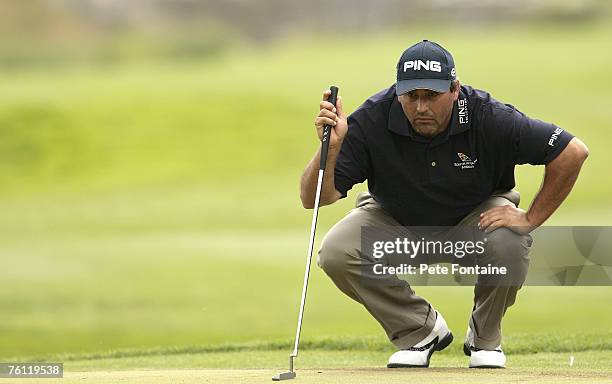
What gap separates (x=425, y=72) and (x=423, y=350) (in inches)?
42.3

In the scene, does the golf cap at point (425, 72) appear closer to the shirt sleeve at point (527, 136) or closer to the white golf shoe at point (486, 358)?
the shirt sleeve at point (527, 136)

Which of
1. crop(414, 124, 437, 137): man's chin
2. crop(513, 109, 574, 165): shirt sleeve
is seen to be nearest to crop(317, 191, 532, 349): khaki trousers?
crop(513, 109, 574, 165): shirt sleeve

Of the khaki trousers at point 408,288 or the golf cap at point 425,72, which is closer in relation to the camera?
the golf cap at point 425,72

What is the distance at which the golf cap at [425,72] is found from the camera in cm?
→ 462

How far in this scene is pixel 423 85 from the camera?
4.61 meters

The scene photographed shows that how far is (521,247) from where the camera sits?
480 cm

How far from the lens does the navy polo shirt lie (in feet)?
15.7

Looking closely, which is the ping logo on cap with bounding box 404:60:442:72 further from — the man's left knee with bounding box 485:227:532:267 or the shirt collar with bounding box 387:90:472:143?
the man's left knee with bounding box 485:227:532:267

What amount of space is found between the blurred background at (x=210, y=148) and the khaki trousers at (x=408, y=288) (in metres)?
1.66

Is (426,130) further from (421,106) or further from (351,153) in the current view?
(351,153)

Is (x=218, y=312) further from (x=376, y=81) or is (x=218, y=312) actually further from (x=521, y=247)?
(x=376, y=81)

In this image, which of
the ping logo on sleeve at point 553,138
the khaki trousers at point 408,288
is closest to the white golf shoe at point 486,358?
the khaki trousers at point 408,288

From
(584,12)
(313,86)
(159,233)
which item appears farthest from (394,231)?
(584,12)

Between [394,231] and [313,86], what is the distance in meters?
19.2
